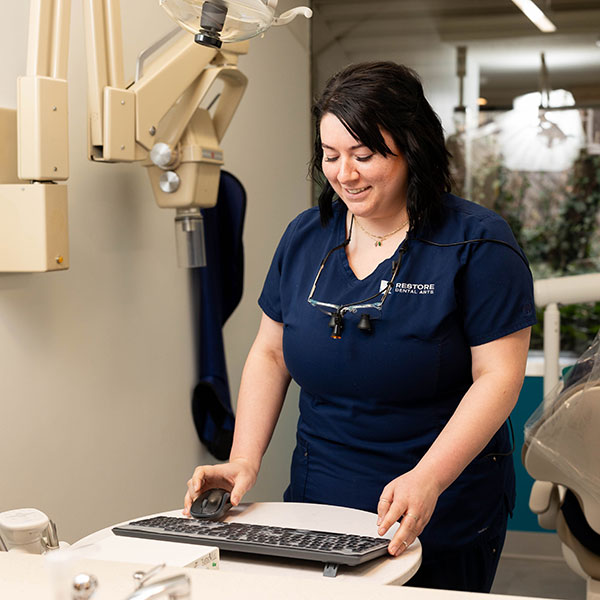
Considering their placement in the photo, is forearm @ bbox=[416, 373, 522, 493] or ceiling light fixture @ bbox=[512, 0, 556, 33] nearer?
forearm @ bbox=[416, 373, 522, 493]

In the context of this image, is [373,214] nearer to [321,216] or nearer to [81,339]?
[321,216]

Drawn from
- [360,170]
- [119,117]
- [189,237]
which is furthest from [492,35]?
[360,170]

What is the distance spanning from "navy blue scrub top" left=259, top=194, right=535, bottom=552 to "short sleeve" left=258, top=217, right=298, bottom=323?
7 cm

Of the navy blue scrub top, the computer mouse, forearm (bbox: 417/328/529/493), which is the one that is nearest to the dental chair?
the navy blue scrub top

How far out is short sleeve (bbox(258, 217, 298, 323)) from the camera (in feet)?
5.29

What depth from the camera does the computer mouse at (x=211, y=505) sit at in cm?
126

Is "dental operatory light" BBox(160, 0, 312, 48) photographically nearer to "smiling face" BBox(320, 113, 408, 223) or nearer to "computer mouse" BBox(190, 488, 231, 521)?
"smiling face" BBox(320, 113, 408, 223)

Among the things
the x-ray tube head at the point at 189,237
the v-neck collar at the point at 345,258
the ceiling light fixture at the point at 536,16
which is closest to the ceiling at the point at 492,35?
the ceiling light fixture at the point at 536,16

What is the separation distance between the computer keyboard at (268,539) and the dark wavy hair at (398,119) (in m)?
0.57

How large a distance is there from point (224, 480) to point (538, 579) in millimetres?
2174

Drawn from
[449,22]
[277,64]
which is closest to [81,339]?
[277,64]

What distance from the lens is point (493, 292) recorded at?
Answer: 4.56 feet

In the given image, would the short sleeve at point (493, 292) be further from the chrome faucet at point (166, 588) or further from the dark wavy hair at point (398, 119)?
the chrome faucet at point (166, 588)

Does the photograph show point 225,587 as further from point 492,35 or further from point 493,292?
point 492,35
